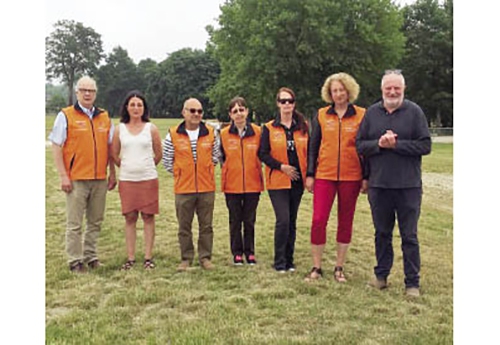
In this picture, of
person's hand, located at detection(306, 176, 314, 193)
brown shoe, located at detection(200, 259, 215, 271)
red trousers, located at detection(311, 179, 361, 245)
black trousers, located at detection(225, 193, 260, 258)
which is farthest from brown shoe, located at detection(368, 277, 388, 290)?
brown shoe, located at detection(200, 259, 215, 271)

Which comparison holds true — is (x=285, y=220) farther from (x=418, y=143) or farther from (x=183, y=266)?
(x=418, y=143)

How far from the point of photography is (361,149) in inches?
175

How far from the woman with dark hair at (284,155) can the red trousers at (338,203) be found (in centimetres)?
35

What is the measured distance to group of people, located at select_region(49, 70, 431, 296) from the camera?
14.9 feet

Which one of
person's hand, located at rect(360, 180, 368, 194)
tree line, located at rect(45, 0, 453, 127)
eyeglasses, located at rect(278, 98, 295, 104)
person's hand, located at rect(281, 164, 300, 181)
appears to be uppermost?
tree line, located at rect(45, 0, 453, 127)

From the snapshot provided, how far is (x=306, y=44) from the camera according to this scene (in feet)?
91.5

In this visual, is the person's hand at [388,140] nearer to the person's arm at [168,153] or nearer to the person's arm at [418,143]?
the person's arm at [418,143]

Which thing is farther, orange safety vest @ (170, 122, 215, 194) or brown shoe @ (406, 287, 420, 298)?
orange safety vest @ (170, 122, 215, 194)

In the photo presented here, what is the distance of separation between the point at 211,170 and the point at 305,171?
101cm

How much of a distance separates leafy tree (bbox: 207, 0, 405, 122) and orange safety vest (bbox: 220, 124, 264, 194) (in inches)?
925

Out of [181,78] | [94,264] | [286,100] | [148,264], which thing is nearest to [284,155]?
[286,100]

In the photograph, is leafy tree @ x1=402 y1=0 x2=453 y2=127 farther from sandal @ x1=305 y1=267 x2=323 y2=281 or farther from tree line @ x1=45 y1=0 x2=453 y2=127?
sandal @ x1=305 y1=267 x2=323 y2=281

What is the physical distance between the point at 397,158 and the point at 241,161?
170 cm
